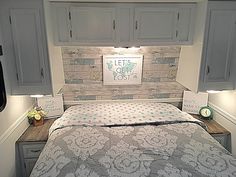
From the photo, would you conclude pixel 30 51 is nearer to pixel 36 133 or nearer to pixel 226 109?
pixel 36 133

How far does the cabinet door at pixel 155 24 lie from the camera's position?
2.10m

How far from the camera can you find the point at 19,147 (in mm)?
2244

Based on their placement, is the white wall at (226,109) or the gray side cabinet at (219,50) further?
the white wall at (226,109)

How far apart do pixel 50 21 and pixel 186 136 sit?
5.65ft

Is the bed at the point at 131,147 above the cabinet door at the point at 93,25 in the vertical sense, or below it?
below

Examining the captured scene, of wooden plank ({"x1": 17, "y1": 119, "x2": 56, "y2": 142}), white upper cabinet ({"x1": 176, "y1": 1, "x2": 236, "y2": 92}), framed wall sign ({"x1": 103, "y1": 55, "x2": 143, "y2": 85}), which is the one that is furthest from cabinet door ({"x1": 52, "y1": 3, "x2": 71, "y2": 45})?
white upper cabinet ({"x1": 176, "y1": 1, "x2": 236, "y2": 92})

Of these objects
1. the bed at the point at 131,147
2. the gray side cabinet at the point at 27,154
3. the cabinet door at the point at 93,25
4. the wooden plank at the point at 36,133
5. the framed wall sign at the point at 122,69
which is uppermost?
the cabinet door at the point at 93,25

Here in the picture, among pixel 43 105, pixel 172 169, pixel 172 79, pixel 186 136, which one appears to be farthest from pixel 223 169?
pixel 43 105

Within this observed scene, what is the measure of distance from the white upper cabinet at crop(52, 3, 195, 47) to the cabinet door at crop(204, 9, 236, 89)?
0.23 metres

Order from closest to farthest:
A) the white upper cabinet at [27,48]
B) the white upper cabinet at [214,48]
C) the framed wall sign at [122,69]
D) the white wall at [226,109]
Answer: the white upper cabinet at [27,48]
the white upper cabinet at [214,48]
the white wall at [226,109]
the framed wall sign at [122,69]

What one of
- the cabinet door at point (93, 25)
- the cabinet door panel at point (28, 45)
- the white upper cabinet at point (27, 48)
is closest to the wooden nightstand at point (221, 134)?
the cabinet door at point (93, 25)

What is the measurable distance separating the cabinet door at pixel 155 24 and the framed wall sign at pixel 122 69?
21.2 inches

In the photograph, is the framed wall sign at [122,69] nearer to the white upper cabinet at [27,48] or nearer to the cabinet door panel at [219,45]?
the white upper cabinet at [27,48]

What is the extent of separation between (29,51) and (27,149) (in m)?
1.05
